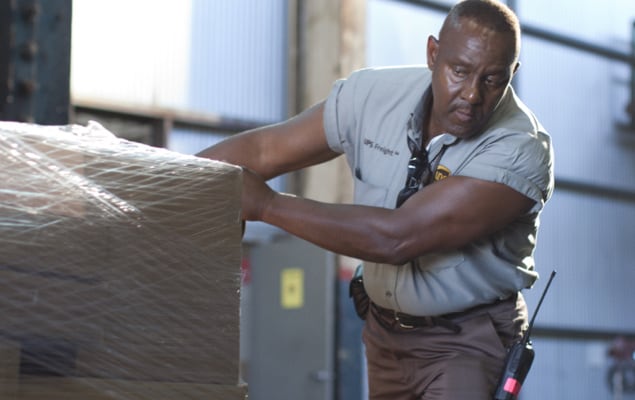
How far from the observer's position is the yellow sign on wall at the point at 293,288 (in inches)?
280

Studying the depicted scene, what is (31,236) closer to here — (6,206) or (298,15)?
(6,206)

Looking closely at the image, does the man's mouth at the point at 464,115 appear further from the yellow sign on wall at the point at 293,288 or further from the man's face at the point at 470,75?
the yellow sign on wall at the point at 293,288

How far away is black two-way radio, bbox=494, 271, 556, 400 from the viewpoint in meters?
2.49

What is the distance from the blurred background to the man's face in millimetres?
4530

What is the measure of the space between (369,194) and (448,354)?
17.6 inches

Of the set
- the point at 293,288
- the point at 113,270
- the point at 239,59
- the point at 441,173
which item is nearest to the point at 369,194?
the point at 441,173

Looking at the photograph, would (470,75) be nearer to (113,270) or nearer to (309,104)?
(113,270)

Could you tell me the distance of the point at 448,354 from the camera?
102 inches

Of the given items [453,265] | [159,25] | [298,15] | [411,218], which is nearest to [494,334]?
[453,265]

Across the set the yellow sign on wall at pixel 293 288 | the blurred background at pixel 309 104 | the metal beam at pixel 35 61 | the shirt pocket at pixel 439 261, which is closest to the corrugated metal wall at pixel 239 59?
the blurred background at pixel 309 104

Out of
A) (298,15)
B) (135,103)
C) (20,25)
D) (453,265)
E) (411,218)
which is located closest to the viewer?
(411,218)

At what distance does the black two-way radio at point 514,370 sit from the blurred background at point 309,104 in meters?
4.46

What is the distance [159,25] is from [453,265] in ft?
16.7

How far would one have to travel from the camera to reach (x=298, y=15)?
26.1 ft
